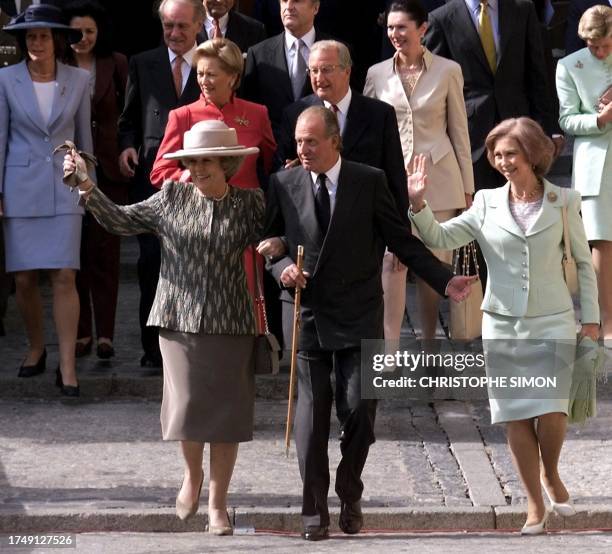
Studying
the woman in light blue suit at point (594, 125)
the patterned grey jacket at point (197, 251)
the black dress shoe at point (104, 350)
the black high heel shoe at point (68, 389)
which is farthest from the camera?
the black dress shoe at point (104, 350)

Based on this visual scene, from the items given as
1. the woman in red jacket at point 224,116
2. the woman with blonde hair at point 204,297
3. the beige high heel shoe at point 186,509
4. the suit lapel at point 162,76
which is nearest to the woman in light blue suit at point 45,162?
the suit lapel at point 162,76

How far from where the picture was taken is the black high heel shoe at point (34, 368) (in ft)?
36.1

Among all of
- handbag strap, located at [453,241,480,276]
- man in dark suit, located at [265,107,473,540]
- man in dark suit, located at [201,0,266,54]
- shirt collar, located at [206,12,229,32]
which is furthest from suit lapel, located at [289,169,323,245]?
shirt collar, located at [206,12,229,32]

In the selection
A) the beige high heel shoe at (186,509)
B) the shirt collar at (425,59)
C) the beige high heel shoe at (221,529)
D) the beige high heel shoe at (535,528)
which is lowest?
the beige high heel shoe at (221,529)

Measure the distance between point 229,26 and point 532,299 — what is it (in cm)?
353

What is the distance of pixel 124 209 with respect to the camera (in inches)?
334

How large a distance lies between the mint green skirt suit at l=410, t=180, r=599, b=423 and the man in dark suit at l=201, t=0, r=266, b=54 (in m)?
2.99

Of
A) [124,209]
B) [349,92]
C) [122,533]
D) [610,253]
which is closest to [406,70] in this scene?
[349,92]

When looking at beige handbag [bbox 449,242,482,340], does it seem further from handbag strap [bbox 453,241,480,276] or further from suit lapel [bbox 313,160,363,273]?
suit lapel [bbox 313,160,363,273]

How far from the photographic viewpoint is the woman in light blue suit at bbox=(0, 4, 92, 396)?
10602 mm

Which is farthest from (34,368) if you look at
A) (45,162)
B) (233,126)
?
(233,126)

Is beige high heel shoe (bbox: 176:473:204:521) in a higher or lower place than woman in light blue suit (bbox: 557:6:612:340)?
lower

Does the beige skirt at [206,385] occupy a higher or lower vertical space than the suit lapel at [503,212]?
lower

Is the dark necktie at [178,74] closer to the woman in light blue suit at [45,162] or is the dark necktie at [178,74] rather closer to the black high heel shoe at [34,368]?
the woman in light blue suit at [45,162]
